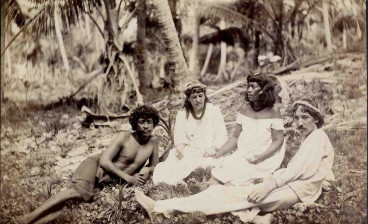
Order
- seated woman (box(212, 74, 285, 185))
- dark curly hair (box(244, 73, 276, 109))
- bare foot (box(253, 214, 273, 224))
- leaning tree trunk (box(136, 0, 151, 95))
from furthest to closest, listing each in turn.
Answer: leaning tree trunk (box(136, 0, 151, 95)), dark curly hair (box(244, 73, 276, 109)), seated woman (box(212, 74, 285, 185)), bare foot (box(253, 214, 273, 224))

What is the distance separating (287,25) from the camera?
5.20 meters

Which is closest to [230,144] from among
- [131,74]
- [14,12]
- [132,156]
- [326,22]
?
[132,156]

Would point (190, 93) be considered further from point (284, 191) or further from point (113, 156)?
point (284, 191)

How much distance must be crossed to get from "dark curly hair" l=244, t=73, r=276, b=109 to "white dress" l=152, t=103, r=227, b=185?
42 cm

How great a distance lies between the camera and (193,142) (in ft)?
16.2

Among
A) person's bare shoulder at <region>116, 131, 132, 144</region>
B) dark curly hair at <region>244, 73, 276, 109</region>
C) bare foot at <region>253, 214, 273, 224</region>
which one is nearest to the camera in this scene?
bare foot at <region>253, 214, 273, 224</region>

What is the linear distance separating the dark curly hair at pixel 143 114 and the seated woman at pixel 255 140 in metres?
0.77

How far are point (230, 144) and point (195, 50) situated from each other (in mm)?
1213

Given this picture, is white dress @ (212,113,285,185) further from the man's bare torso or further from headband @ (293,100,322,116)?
the man's bare torso

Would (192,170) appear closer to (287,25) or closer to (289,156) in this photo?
(289,156)

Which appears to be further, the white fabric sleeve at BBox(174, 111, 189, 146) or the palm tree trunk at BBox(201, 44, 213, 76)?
the palm tree trunk at BBox(201, 44, 213, 76)

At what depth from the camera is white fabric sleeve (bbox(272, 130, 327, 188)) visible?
4.70 metres

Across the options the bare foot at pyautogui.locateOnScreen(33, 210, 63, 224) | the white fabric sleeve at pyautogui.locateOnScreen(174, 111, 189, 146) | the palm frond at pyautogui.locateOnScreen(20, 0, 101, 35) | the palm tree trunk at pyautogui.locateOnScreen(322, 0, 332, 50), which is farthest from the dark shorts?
the palm tree trunk at pyautogui.locateOnScreen(322, 0, 332, 50)

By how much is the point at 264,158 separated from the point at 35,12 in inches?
123
